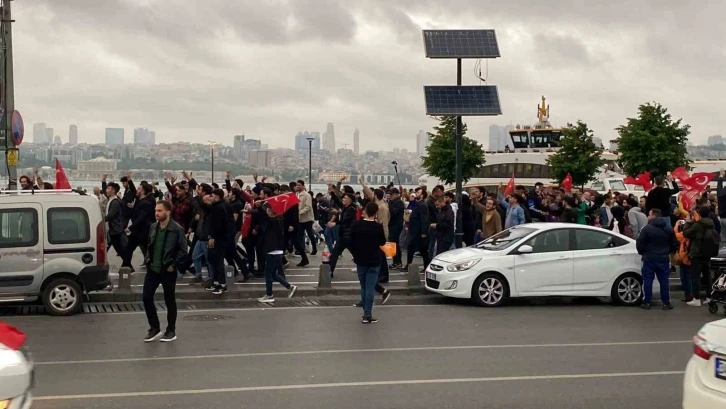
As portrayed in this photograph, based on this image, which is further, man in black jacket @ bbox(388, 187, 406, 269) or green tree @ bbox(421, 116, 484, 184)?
green tree @ bbox(421, 116, 484, 184)

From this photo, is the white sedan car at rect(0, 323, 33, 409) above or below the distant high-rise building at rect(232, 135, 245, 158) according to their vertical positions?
below

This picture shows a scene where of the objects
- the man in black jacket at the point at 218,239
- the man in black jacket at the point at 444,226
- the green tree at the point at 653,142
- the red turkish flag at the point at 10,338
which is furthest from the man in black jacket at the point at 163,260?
the green tree at the point at 653,142

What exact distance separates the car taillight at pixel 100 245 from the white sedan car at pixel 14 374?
7500 millimetres

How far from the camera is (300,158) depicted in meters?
73.6

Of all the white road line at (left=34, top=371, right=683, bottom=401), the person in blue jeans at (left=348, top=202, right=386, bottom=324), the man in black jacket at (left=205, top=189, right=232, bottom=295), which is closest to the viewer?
the white road line at (left=34, top=371, right=683, bottom=401)

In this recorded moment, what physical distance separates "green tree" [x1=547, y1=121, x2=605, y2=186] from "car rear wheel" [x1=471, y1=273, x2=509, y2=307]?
157ft

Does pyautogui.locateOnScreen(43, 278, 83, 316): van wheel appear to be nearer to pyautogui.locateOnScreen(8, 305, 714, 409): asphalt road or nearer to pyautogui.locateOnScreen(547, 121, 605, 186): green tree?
pyautogui.locateOnScreen(8, 305, 714, 409): asphalt road

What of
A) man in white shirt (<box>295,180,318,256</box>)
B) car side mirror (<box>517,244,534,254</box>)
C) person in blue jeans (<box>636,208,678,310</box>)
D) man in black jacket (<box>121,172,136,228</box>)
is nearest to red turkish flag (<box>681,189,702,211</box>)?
person in blue jeans (<box>636,208,678,310</box>)

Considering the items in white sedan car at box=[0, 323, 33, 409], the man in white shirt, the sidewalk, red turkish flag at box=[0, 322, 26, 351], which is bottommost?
the sidewalk

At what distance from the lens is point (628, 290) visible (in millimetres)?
15188

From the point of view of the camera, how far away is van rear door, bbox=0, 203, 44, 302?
506 inches

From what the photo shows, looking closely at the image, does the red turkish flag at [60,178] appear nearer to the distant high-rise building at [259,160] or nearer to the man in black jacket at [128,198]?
the man in black jacket at [128,198]

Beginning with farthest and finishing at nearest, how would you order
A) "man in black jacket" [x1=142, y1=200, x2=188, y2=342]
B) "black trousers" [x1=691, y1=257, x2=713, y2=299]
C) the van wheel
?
1. "black trousers" [x1=691, y1=257, x2=713, y2=299]
2. the van wheel
3. "man in black jacket" [x1=142, y1=200, x2=188, y2=342]

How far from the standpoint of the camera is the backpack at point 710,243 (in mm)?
15000
